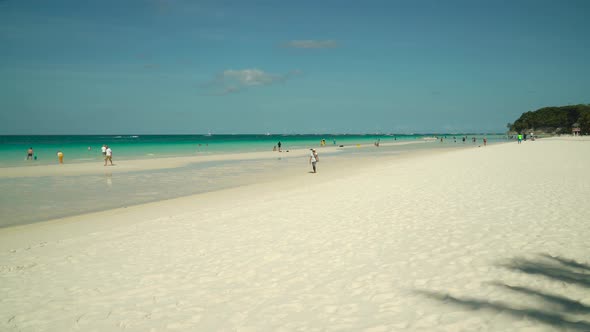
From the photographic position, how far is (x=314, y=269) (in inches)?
229

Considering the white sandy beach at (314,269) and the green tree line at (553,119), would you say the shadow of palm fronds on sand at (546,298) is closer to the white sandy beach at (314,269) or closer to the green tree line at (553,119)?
the white sandy beach at (314,269)

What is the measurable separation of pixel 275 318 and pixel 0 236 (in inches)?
348

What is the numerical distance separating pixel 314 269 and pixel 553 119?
164m

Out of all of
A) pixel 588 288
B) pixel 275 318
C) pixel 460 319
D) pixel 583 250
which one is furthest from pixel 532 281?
pixel 275 318

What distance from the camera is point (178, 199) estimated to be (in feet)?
47.1

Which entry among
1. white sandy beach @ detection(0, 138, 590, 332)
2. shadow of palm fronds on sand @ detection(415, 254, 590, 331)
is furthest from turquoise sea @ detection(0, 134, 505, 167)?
shadow of palm fronds on sand @ detection(415, 254, 590, 331)

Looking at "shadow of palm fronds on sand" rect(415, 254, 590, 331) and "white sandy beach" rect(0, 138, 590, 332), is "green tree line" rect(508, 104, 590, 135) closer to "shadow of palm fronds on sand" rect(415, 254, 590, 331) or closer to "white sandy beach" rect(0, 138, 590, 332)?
"white sandy beach" rect(0, 138, 590, 332)

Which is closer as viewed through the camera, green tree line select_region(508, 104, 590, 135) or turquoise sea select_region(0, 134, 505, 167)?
turquoise sea select_region(0, 134, 505, 167)

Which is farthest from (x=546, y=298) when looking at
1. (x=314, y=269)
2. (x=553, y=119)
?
(x=553, y=119)

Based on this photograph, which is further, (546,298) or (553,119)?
(553,119)

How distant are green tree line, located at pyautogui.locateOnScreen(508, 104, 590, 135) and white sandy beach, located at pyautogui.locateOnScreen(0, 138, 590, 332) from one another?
13811 centimetres

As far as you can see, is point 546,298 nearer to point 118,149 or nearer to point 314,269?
point 314,269

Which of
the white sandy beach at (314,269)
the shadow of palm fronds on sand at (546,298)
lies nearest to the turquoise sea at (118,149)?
the white sandy beach at (314,269)

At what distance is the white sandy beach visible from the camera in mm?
4246
